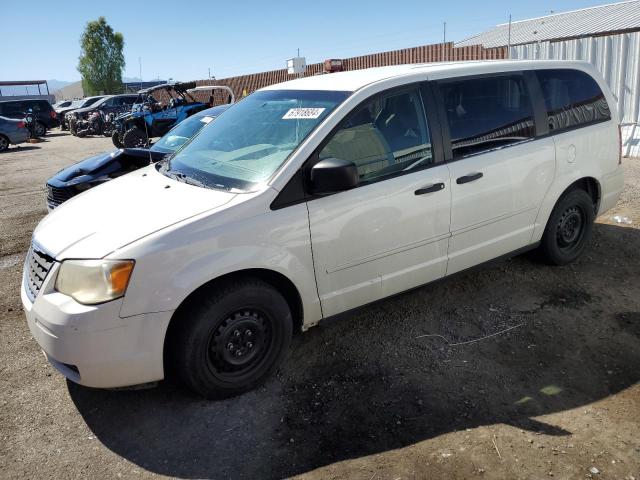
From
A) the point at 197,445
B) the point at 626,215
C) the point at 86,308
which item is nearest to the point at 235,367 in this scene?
the point at 197,445

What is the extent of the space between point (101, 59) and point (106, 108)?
4593 cm

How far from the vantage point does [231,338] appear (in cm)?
317

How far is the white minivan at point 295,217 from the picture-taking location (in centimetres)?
288

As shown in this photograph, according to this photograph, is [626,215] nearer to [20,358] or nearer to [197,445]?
[197,445]

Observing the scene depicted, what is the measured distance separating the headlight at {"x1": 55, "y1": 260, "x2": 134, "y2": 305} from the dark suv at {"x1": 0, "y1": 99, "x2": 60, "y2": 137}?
25.2 m

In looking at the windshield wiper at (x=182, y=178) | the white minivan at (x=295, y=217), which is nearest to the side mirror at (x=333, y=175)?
the white minivan at (x=295, y=217)

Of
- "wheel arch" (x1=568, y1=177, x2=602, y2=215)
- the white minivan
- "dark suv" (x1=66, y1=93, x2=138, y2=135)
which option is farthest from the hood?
"dark suv" (x1=66, y1=93, x2=138, y2=135)

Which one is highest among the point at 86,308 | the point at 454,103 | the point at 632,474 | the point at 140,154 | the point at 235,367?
the point at 454,103

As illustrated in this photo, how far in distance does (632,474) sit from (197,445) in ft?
7.20

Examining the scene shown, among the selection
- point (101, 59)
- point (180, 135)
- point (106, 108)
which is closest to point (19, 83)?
point (101, 59)

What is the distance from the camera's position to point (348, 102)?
3449 millimetres

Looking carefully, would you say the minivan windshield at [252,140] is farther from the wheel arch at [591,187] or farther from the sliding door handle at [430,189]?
the wheel arch at [591,187]

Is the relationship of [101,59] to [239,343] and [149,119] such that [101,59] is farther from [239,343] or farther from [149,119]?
[239,343]

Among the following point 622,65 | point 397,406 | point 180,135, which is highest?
point 622,65
